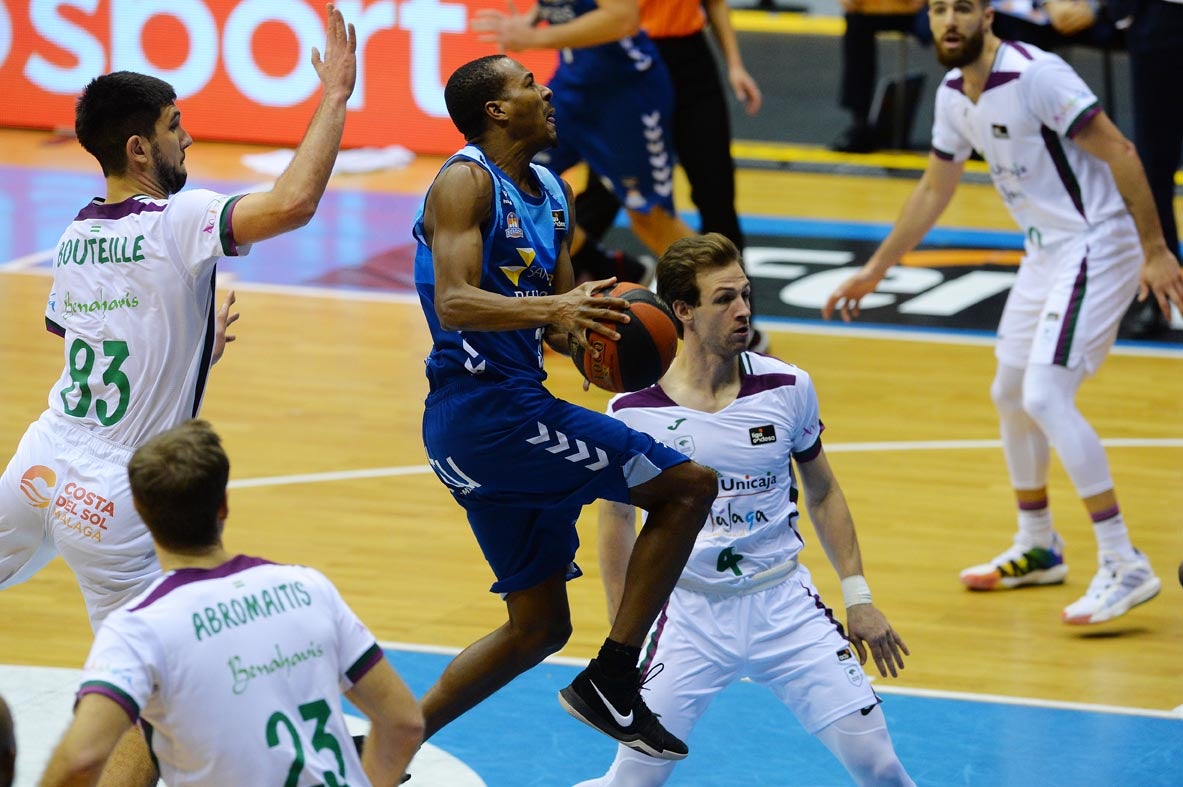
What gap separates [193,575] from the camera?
143 inches

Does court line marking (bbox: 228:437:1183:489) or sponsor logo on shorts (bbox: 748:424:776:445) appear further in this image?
court line marking (bbox: 228:437:1183:489)

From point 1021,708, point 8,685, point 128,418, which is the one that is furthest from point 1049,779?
point 8,685

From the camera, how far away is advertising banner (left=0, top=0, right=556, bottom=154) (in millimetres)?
15523

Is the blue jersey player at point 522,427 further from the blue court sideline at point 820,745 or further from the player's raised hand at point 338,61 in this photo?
the blue court sideline at point 820,745

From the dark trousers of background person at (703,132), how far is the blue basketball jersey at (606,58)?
526mm

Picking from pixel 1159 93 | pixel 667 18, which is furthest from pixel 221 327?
pixel 1159 93

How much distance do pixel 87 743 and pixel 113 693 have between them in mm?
98

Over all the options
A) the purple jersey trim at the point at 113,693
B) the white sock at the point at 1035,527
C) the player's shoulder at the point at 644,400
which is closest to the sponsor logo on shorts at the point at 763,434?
the player's shoulder at the point at 644,400

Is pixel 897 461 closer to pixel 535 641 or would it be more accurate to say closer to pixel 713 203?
pixel 713 203

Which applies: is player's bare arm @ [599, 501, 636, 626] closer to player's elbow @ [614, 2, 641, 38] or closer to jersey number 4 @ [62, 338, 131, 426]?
jersey number 4 @ [62, 338, 131, 426]

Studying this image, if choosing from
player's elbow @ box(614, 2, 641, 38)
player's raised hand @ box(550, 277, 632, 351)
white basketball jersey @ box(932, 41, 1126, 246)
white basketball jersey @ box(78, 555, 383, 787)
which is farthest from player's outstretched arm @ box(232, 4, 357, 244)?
player's elbow @ box(614, 2, 641, 38)

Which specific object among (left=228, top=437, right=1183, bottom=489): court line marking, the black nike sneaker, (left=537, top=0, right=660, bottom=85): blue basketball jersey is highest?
(left=537, top=0, right=660, bottom=85): blue basketball jersey

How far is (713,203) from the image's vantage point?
10703 millimetres

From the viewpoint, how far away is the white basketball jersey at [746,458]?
5242mm
